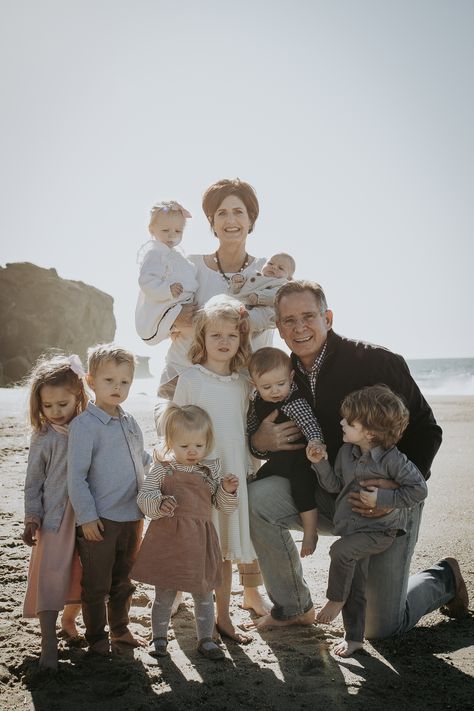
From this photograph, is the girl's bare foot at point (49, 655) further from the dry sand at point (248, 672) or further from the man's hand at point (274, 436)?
the man's hand at point (274, 436)

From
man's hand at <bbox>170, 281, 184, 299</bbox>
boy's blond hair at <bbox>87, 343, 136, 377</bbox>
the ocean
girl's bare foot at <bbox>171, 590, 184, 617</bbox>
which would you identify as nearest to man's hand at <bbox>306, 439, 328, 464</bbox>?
boy's blond hair at <bbox>87, 343, 136, 377</bbox>

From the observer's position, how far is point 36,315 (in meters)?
48.0

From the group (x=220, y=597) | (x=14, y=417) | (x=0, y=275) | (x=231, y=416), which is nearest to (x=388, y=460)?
(x=231, y=416)

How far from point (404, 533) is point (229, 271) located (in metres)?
Result: 2.23

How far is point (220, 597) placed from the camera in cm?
340

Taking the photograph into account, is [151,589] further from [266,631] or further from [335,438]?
[335,438]

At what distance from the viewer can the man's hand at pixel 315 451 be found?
11.1ft

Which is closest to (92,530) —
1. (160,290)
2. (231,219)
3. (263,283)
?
(160,290)

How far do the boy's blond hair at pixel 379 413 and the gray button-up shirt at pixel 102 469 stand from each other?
1.25 metres

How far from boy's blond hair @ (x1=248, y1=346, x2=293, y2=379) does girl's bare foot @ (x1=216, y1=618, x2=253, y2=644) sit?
1448 millimetres

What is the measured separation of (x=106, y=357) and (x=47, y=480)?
74 centimetres

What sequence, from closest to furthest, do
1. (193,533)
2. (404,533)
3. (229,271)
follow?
(193,533) < (404,533) < (229,271)

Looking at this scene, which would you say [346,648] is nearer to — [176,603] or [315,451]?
[315,451]

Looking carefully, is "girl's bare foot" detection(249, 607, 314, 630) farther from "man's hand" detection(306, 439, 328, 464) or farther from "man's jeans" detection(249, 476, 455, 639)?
"man's hand" detection(306, 439, 328, 464)
